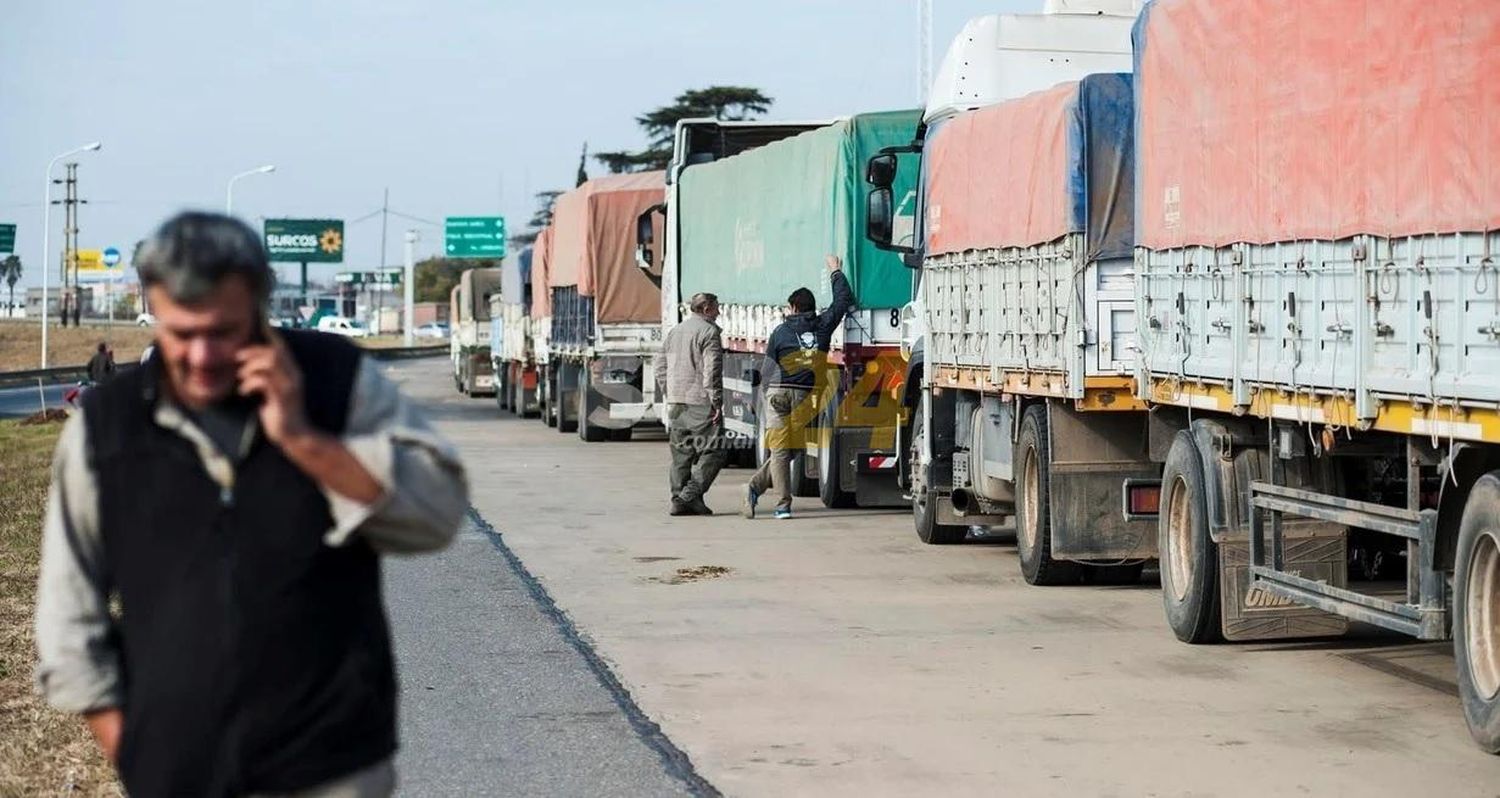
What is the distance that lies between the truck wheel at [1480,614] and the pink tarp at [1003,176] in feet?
17.0

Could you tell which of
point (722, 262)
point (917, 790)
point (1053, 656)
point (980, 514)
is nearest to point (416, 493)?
point (917, 790)

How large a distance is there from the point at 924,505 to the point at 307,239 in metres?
127

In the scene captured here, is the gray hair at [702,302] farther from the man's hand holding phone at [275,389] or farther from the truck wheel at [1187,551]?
the man's hand holding phone at [275,389]

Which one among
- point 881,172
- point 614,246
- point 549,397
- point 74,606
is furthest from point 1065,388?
point 549,397

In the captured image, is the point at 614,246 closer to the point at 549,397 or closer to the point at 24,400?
the point at 549,397

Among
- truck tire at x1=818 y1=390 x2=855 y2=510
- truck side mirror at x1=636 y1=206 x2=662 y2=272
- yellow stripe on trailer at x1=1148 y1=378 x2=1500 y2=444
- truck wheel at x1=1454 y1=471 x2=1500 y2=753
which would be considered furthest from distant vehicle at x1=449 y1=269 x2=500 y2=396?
truck wheel at x1=1454 y1=471 x2=1500 y2=753

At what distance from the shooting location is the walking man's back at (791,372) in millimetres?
19797

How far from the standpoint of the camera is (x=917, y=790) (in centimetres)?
828

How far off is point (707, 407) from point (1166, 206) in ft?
27.8

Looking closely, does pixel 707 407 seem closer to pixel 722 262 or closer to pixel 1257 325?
pixel 722 262

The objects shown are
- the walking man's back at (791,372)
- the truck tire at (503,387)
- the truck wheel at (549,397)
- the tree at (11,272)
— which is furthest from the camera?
the tree at (11,272)

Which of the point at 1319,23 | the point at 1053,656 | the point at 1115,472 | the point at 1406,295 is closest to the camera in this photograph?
the point at 1406,295

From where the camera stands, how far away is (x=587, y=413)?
33.3m

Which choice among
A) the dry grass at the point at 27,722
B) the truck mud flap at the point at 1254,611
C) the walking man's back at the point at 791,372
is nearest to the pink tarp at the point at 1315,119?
the truck mud flap at the point at 1254,611
